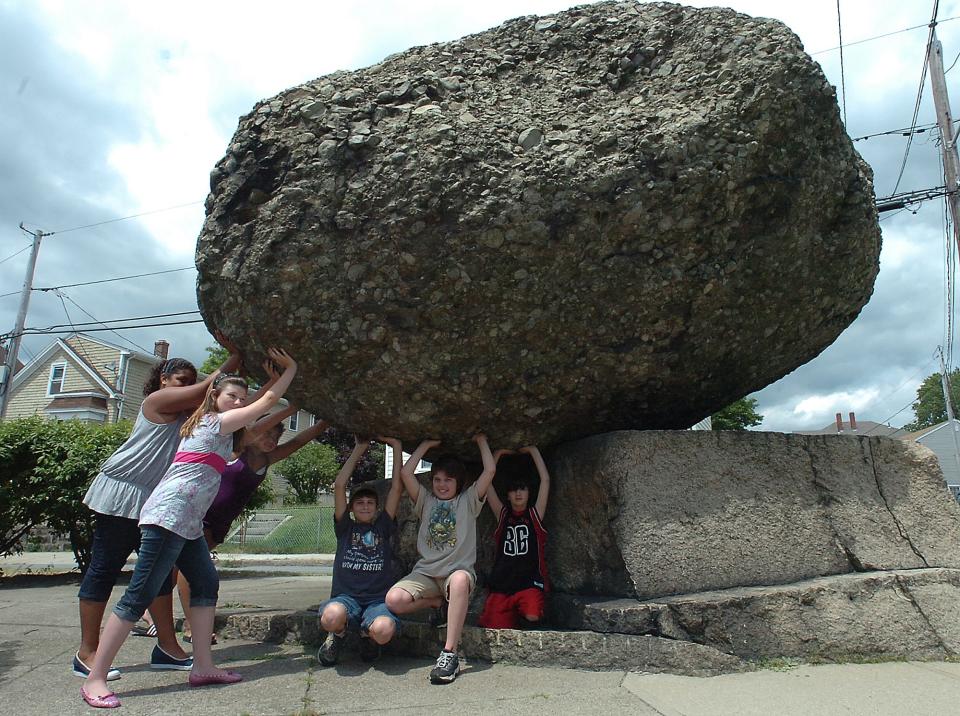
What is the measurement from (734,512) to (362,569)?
6.80ft

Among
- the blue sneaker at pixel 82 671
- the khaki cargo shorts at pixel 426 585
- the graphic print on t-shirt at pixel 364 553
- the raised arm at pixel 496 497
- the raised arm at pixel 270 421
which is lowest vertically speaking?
the blue sneaker at pixel 82 671

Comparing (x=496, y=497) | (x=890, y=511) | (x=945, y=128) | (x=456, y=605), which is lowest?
(x=456, y=605)

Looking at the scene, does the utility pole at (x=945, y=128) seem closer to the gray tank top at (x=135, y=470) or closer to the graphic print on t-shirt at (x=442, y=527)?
the graphic print on t-shirt at (x=442, y=527)

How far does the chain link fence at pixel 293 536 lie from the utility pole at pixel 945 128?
14373 millimetres

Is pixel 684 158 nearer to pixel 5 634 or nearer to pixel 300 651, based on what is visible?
pixel 300 651

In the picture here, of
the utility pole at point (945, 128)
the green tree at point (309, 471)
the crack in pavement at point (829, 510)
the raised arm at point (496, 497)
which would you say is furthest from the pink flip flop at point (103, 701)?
the green tree at point (309, 471)

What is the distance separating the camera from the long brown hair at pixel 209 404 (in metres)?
Result: 3.13

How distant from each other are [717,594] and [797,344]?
5.78 ft

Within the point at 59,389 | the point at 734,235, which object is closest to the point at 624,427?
the point at 734,235

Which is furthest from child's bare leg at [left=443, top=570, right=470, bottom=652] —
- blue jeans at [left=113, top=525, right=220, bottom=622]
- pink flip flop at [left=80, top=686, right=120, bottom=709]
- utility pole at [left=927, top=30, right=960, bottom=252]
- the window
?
the window

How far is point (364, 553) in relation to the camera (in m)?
3.75

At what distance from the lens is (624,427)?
414cm

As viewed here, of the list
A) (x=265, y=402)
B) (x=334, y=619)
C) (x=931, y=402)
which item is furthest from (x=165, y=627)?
(x=931, y=402)

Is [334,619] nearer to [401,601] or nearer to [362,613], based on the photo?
[362,613]
